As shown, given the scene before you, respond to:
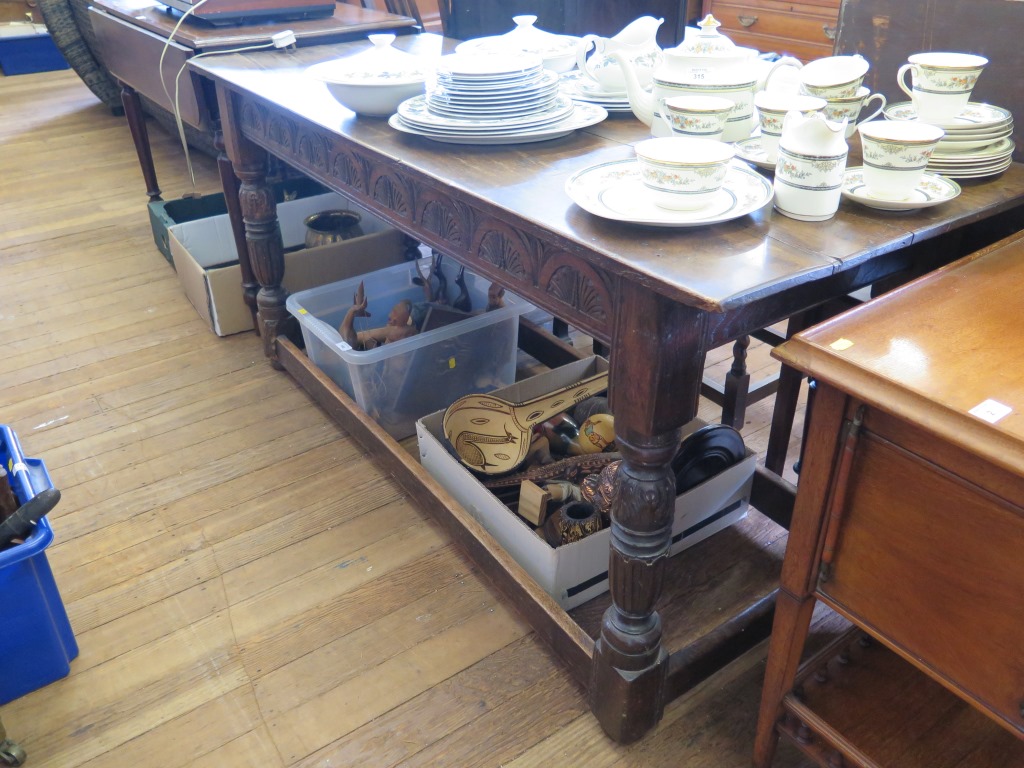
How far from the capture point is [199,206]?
2.77 metres

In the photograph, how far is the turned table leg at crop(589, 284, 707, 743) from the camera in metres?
0.91

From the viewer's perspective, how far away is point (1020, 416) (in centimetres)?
70

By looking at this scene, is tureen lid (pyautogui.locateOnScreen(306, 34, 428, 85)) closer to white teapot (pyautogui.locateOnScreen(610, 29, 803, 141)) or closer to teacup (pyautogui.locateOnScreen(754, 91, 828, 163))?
white teapot (pyautogui.locateOnScreen(610, 29, 803, 141))

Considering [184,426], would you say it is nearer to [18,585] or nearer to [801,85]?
[18,585]

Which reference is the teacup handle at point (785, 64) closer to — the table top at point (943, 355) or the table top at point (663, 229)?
the table top at point (663, 229)

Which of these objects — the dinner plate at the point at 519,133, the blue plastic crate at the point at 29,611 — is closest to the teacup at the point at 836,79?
the dinner plate at the point at 519,133

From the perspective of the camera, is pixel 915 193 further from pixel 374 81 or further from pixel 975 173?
pixel 374 81

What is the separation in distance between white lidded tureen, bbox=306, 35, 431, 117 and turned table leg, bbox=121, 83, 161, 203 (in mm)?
1774

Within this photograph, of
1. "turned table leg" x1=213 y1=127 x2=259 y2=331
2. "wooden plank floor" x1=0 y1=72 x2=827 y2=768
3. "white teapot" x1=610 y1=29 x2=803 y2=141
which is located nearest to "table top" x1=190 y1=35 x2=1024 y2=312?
"white teapot" x1=610 y1=29 x2=803 y2=141

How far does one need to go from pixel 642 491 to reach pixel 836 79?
60cm

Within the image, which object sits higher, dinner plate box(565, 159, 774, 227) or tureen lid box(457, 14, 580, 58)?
tureen lid box(457, 14, 580, 58)

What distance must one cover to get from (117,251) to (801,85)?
8.78ft

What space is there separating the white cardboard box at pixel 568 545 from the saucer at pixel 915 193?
645 mm

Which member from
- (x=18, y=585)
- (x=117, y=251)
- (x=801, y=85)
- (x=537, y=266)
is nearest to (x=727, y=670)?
(x=537, y=266)
